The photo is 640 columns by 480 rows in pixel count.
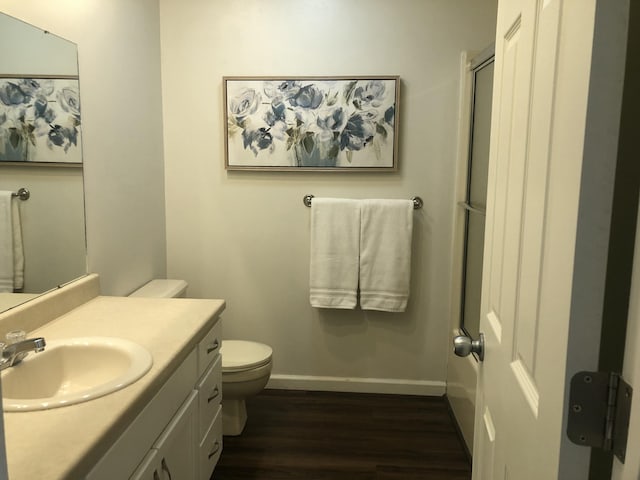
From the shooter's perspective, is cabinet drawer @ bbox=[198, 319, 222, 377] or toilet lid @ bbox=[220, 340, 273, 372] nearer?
cabinet drawer @ bbox=[198, 319, 222, 377]

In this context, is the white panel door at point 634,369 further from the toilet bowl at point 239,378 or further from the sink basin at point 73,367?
the toilet bowl at point 239,378

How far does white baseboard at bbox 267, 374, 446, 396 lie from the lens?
292 cm

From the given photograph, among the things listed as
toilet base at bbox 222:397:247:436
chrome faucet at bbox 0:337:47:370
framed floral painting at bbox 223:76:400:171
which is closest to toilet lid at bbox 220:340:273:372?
toilet base at bbox 222:397:247:436

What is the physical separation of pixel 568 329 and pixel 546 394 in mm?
134

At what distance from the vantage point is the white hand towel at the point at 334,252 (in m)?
2.70

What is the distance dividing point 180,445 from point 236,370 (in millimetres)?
782

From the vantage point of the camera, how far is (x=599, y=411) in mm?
590

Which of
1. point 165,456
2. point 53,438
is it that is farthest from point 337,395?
point 53,438

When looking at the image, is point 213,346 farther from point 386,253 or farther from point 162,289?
point 386,253

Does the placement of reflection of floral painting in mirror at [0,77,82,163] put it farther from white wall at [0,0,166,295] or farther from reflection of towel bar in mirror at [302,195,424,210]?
reflection of towel bar in mirror at [302,195,424,210]

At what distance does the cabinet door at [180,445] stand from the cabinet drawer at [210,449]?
8 centimetres

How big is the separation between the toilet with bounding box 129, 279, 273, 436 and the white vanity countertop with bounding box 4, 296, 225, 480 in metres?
0.50

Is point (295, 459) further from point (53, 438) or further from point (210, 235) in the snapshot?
point (53, 438)

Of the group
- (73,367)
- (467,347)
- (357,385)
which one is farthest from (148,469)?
(357,385)
